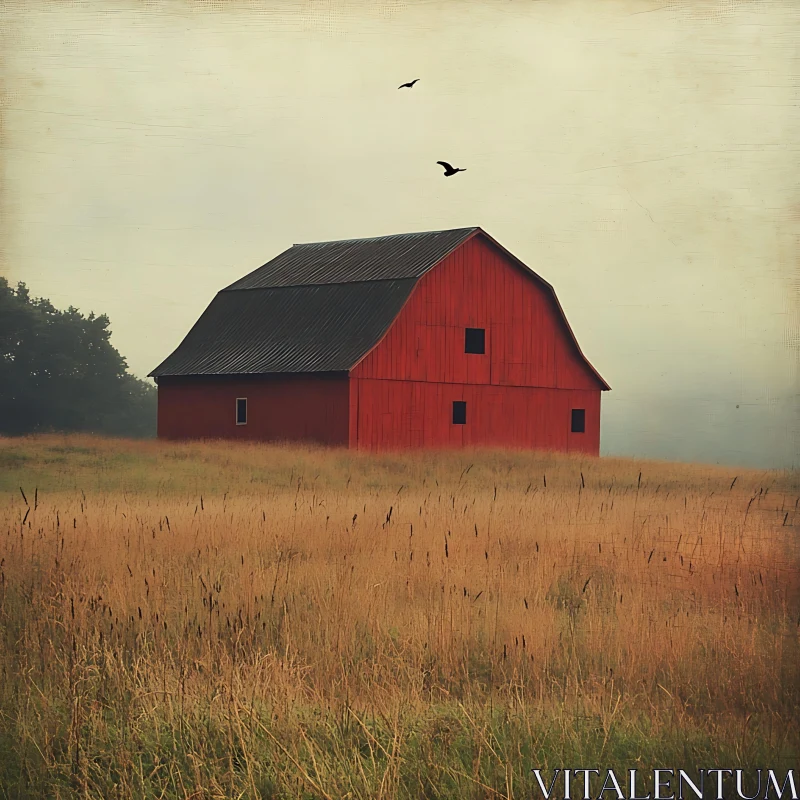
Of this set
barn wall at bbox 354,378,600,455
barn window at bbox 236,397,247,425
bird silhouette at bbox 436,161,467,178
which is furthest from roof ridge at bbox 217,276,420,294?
bird silhouette at bbox 436,161,467,178

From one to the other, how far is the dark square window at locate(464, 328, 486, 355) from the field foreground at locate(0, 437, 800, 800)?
14873 millimetres

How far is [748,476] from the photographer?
1914 centimetres

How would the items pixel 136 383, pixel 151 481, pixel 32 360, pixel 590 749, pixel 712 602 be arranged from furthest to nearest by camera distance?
pixel 136 383
pixel 32 360
pixel 151 481
pixel 712 602
pixel 590 749

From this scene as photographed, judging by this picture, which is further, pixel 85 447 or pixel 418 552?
pixel 85 447

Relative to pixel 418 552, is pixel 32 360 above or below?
above

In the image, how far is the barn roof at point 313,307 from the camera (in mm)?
25844

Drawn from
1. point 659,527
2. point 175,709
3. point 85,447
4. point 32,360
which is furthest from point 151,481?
point 32,360

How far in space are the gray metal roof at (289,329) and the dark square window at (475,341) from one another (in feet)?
6.86

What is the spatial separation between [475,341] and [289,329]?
4.73 metres

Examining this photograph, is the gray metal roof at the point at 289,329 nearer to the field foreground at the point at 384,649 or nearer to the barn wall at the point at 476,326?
the barn wall at the point at 476,326

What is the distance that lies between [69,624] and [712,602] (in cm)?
426

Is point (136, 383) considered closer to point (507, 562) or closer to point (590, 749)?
point (507, 562)

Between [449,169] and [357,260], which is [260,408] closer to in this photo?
[357,260]

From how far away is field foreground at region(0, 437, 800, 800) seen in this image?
4.64m
